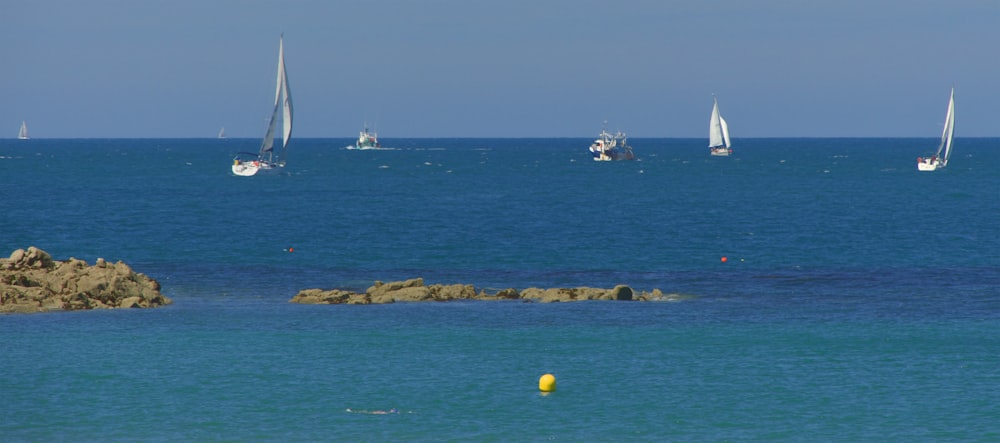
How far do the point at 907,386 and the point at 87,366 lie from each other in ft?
78.6

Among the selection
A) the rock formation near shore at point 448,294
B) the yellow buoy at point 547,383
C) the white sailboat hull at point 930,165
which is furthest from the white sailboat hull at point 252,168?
the yellow buoy at point 547,383

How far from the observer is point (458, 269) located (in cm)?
6531

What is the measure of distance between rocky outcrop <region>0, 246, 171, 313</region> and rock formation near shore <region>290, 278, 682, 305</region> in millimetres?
6236

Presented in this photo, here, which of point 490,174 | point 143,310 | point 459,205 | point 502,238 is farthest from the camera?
point 490,174

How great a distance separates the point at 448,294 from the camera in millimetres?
52656

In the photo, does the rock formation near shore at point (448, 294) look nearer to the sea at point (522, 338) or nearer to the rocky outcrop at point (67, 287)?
the sea at point (522, 338)

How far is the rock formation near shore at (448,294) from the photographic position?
51625mm

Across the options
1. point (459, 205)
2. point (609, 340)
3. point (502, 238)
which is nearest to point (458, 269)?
point (502, 238)

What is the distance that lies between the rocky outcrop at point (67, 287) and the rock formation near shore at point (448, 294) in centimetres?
624

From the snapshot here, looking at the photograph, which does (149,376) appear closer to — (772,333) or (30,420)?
(30,420)

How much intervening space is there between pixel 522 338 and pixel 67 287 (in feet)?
60.5

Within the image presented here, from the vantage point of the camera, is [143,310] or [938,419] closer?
[938,419]

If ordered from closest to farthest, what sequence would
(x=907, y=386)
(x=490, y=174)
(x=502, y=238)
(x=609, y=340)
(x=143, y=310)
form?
(x=907, y=386) < (x=609, y=340) < (x=143, y=310) < (x=502, y=238) < (x=490, y=174)
